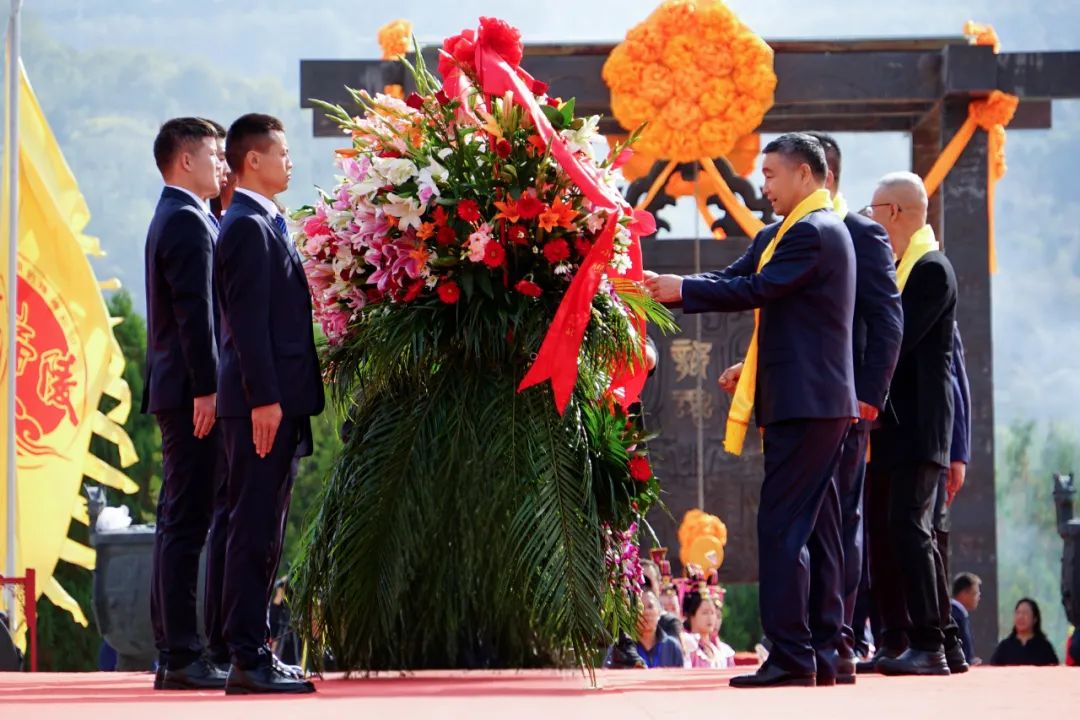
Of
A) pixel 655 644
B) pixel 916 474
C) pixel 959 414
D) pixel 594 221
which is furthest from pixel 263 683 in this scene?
pixel 655 644

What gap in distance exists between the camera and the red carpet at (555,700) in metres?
3.01

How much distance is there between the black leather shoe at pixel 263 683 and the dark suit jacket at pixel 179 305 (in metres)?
0.78

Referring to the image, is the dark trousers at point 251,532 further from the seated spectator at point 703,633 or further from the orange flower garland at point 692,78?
the orange flower garland at point 692,78

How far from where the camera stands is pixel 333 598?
402cm

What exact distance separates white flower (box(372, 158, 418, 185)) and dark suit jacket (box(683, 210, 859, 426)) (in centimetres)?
75

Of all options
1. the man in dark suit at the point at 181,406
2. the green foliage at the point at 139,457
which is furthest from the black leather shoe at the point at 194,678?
the green foliage at the point at 139,457

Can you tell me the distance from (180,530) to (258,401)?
0.60m

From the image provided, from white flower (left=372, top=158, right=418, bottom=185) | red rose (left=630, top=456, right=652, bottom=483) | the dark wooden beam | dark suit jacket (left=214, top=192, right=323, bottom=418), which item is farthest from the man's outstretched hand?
the dark wooden beam

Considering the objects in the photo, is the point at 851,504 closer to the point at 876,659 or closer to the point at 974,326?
the point at 876,659

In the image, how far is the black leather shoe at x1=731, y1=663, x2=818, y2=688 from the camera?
12.8 feet

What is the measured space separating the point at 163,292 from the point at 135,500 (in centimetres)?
2145

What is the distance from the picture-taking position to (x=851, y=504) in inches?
177

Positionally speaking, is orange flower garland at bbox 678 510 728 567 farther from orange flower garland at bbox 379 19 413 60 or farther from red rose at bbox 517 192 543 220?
red rose at bbox 517 192 543 220

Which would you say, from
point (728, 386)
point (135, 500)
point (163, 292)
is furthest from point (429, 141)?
point (135, 500)
